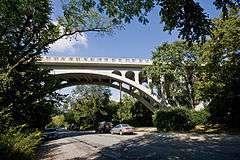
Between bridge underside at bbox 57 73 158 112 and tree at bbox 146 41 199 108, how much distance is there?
29.5 feet

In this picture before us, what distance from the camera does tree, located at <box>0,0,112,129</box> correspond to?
64.8ft

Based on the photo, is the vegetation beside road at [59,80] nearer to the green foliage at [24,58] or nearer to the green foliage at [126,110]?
the green foliage at [24,58]

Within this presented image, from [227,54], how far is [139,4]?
25524 millimetres

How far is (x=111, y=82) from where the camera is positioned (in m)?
68.4

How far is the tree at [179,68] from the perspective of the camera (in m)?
45.9

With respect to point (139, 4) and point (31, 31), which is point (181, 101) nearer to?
point (31, 31)

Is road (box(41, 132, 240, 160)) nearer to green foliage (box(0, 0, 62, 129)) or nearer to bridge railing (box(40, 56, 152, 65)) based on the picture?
green foliage (box(0, 0, 62, 129))

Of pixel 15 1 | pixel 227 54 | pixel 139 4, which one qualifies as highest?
pixel 227 54

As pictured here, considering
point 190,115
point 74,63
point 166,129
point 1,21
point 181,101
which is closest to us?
point 1,21

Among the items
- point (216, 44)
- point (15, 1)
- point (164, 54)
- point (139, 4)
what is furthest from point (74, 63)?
point (139, 4)

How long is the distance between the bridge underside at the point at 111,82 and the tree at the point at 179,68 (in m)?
8.98

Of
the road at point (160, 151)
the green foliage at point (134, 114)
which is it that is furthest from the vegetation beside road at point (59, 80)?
the green foliage at point (134, 114)

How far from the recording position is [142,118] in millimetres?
70688

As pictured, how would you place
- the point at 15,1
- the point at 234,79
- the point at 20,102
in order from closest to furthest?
the point at 15,1 → the point at 20,102 → the point at 234,79
